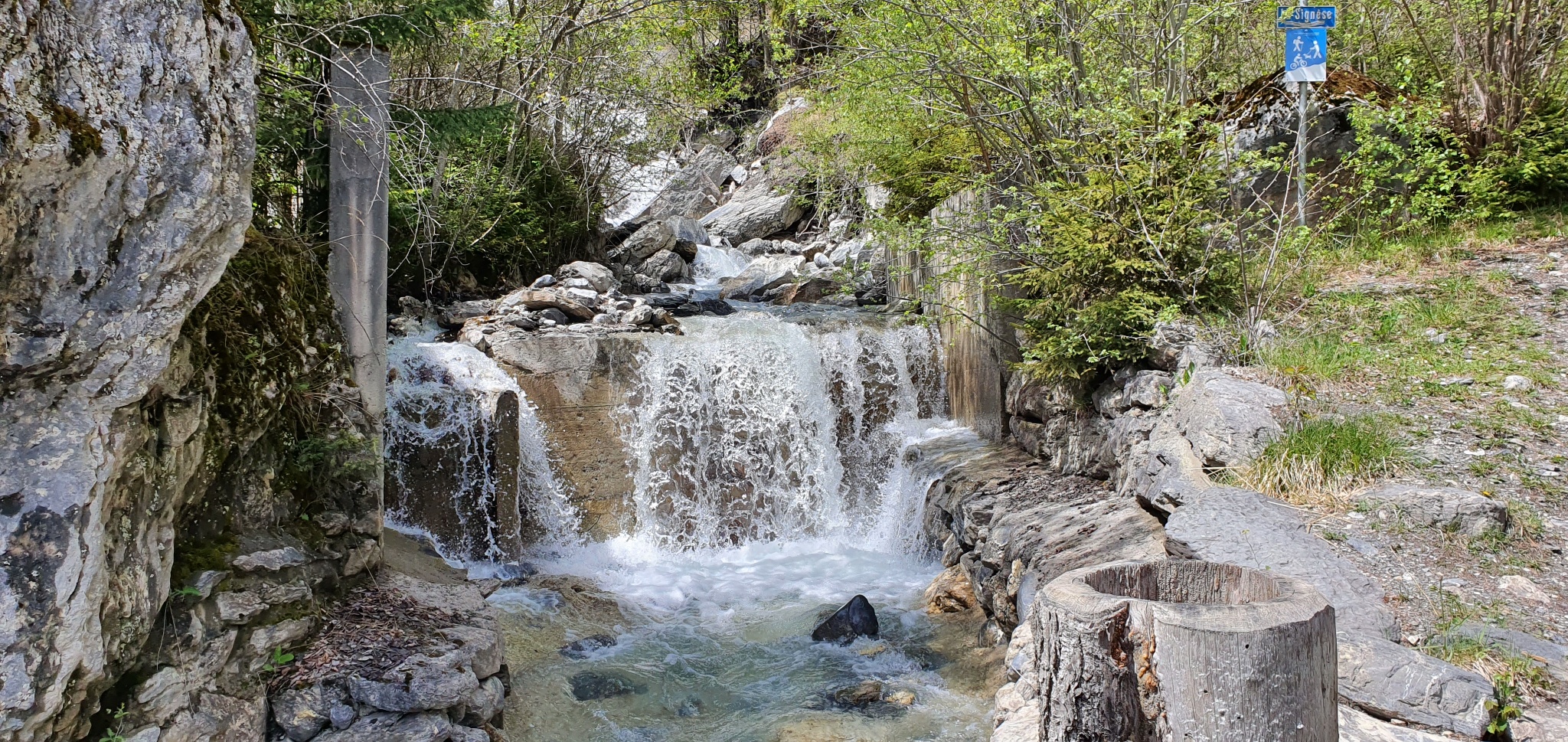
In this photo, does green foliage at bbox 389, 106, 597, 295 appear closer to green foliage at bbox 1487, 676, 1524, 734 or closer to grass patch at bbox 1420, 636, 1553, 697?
grass patch at bbox 1420, 636, 1553, 697

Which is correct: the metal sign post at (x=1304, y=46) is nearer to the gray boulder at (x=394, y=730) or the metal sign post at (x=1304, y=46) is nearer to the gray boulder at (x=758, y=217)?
the gray boulder at (x=394, y=730)

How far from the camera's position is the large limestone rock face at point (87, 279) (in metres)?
2.87

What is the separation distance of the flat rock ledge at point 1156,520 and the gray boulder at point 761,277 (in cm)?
552

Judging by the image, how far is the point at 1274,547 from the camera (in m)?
3.87

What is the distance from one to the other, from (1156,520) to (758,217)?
1156 centimetres

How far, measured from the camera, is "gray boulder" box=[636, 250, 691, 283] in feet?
42.5

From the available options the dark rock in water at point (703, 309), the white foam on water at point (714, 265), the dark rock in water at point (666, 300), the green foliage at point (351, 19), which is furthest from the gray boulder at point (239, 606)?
the white foam on water at point (714, 265)

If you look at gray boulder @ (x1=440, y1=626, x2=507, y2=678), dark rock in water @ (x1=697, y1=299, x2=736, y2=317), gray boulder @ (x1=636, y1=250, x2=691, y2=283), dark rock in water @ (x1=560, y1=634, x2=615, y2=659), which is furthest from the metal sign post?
gray boulder @ (x1=636, y1=250, x2=691, y2=283)

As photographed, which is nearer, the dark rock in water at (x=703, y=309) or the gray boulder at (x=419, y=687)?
the gray boulder at (x=419, y=687)

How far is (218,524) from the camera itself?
4141 mm

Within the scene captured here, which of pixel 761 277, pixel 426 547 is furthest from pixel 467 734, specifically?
pixel 761 277

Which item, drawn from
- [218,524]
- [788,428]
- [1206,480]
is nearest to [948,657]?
[1206,480]

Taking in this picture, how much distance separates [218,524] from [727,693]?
281 cm

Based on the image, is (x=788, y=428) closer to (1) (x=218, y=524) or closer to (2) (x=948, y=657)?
(2) (x=948, y=657)
